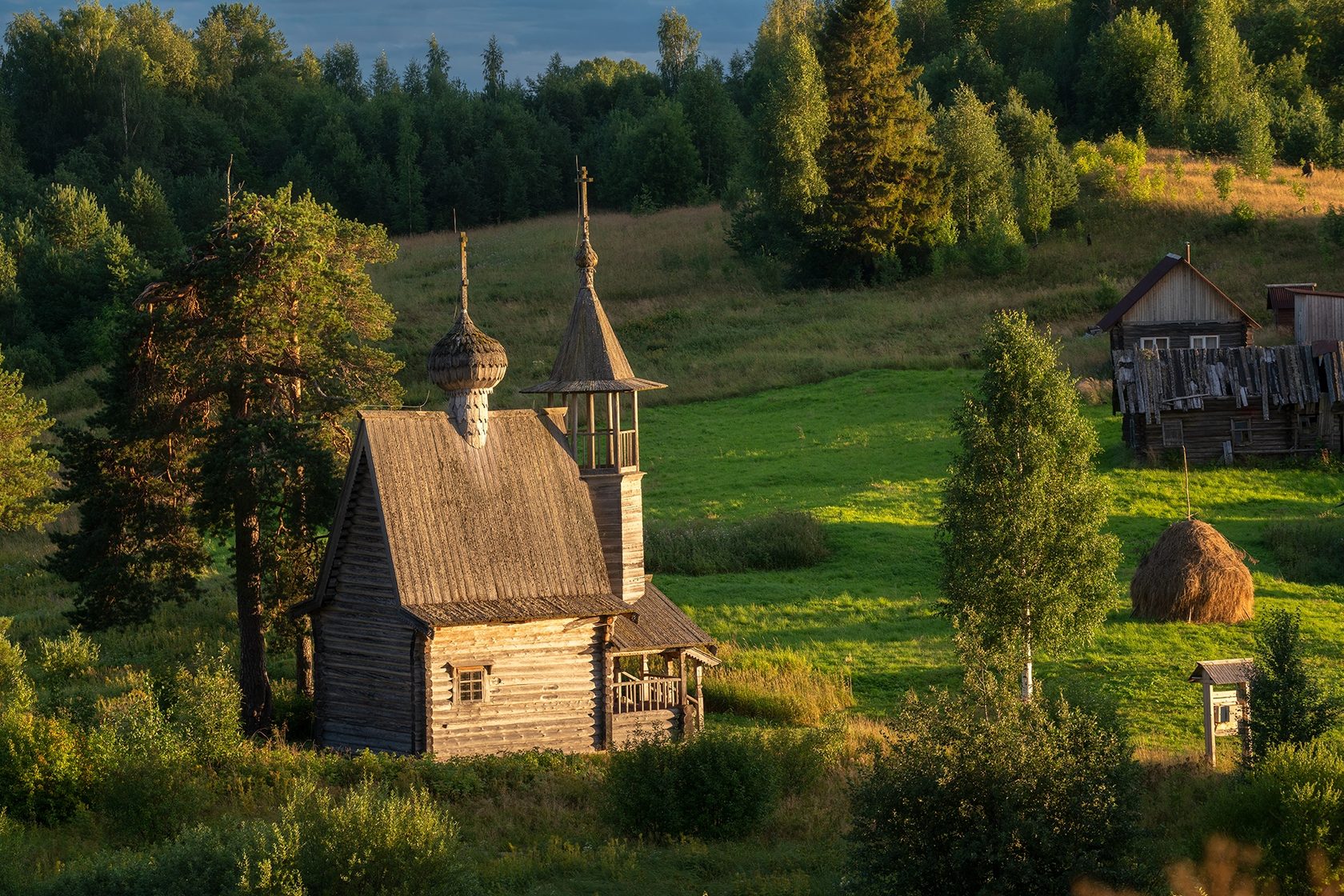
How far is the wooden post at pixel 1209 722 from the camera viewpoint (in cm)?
2545

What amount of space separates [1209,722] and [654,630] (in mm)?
10637

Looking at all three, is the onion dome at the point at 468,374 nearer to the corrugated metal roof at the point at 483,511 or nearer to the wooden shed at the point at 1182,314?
the corrugated metal roof at the point at 483,511

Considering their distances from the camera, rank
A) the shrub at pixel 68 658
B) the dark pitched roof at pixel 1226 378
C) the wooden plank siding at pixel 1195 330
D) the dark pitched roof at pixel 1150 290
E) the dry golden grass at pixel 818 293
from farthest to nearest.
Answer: the dry golden grass at pixel 818 293 < the wooden plank siding at pixel 1195 330 < the dark pitched roof at pixel 1150 290 < the dark pitched roof at pixel 1226 378 < the shrub at pixel 68 658

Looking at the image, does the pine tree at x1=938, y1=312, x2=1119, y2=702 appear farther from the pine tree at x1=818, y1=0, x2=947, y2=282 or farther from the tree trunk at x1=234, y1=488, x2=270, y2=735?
the pine tree at x1=818, y1=0, x2=947, y2=282

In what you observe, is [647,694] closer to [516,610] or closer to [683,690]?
[683,690]

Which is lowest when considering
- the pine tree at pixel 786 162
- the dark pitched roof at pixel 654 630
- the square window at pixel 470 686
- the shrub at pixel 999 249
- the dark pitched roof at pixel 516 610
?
the square window at pixel 470 686

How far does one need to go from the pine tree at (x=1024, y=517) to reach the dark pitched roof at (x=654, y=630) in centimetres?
521

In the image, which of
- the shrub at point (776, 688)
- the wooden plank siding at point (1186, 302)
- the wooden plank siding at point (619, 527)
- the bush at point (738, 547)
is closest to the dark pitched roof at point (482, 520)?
the wooden plank siding at point (619, 527)

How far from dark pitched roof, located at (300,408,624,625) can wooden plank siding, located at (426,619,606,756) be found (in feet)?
1.88

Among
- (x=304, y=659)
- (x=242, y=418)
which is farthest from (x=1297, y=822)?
(x=242, y=418)

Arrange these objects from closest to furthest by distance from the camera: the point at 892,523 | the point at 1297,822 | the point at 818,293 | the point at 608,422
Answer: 1. the point at 1297,822
2. the point at 608,422
3. the point at 892,523
4. the point at 818,293

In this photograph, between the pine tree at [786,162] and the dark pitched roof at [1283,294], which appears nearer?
the dark pitched roof at [1283,294]

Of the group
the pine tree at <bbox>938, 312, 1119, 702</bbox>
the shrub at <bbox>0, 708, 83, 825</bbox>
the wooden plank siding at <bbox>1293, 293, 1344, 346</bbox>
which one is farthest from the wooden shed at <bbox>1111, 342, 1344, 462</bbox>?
the shrub at <bbox>0, 708, 83, 825</bbox>

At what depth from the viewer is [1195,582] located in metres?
36.1
